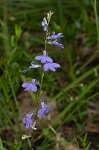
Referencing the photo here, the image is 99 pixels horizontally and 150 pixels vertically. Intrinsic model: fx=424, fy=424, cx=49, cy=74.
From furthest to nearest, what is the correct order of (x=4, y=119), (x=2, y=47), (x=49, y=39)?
(x=2, y=47), (x=4, y=119), (x=49, y=39)

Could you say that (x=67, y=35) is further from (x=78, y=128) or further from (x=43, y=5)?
(x=78, y=128)

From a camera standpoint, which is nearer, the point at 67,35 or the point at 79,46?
the point at 67,35

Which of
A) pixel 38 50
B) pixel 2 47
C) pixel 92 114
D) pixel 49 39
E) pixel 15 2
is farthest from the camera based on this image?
pixel 15 2

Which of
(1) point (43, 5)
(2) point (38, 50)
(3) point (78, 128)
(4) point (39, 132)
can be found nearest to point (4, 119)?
(4) point (39, 132)

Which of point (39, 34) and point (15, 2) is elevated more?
point (15, 2)

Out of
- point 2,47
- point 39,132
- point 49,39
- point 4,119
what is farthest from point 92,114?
point 49,39

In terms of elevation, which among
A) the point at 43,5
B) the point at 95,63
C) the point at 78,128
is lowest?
the point at 78,128

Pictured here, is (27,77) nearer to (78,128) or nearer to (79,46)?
(78,128)
